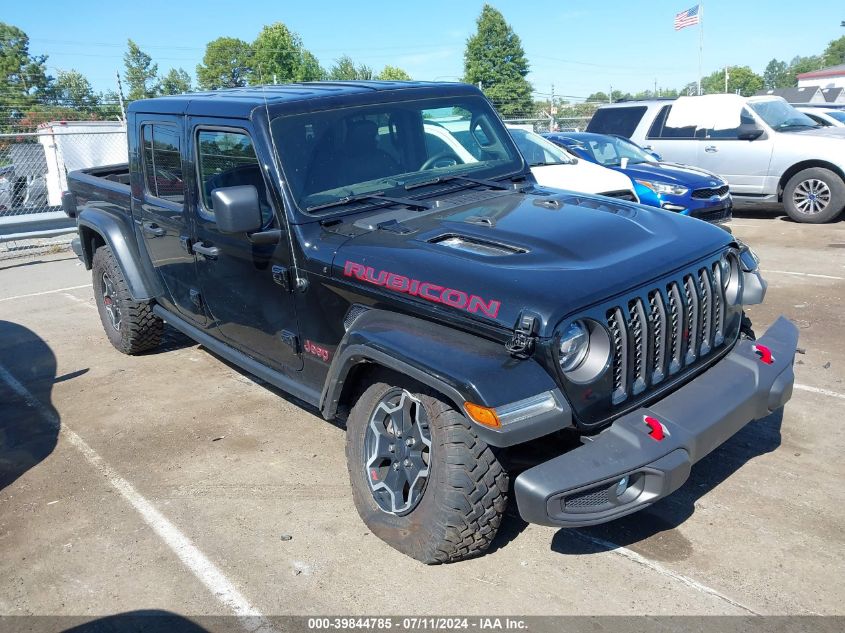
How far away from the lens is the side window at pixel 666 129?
1217cm

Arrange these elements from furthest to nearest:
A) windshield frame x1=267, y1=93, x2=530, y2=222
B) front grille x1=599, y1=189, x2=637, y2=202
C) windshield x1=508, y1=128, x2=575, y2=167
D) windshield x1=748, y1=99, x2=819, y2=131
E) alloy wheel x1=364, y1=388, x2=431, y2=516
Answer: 1. windshield x1=748, y1=99, x2=819, y2=131
2. windshield x1=508, y1=128, x2=575, y2=167
3. front grille x1=599, y1=189, x2=637, y2=202
4. windshield frame x1=267, y1=93, x2=530, y2=222
5. alloy wheel x1=364, y1=388, x2=431, y2=516

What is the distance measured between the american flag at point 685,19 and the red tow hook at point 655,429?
1165 inches

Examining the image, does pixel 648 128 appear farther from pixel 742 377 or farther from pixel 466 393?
pixel 466 393

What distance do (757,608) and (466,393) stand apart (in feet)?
4.67

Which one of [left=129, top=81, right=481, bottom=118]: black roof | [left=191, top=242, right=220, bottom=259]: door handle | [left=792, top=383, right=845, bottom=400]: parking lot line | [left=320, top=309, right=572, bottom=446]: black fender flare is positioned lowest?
[left=792, top=383, right=845, bottom=400]: parking lot line


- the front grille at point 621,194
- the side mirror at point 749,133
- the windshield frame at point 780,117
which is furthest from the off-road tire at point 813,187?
the front grille at point 621,194

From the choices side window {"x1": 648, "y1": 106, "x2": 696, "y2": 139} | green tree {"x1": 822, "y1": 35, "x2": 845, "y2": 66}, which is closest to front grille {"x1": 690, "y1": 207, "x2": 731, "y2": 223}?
side window {"x1": 648, "y1": 106, "x2": 696, "y2": 139}

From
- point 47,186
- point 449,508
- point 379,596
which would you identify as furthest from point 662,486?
point 47,186

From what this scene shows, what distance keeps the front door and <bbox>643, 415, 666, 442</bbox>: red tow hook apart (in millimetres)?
1869

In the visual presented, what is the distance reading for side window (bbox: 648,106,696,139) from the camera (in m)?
12.2

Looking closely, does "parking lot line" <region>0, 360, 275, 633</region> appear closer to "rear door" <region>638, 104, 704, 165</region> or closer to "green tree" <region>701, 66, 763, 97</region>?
"rear door" <region>638, 104, 704, 165</region>

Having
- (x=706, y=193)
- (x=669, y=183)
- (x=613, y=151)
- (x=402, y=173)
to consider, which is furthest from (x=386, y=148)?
(x=613, y=151)

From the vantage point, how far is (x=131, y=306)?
5.85 m

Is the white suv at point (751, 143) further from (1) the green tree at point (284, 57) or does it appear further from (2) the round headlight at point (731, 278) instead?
(1) the green tree at point (284, 57)
